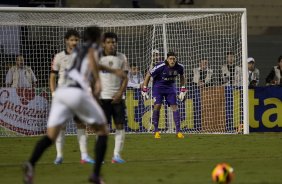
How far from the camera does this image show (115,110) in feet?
50.0

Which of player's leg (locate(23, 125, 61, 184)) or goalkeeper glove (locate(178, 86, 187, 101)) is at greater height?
goalkeeper glove (locate(178, 86, 187, 101))

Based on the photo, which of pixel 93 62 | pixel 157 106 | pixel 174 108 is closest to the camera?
pixel 93 62

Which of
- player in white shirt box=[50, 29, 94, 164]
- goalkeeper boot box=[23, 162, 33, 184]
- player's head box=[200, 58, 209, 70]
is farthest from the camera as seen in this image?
player's head box=[200, 58, 209, 70]

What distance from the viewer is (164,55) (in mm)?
24094

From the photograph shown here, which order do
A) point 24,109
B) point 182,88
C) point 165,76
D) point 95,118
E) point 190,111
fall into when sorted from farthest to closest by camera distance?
point 190,111 < point 24,109 < point 182,88 < point 165,76 < point 95,118

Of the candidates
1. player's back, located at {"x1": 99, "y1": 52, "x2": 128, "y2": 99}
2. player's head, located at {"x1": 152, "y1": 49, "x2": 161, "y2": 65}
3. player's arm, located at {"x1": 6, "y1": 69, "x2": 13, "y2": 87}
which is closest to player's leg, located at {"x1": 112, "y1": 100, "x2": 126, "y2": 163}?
player's back, located at {"x1": 99, "y1": 52, "x2": 128, "y2": 99}

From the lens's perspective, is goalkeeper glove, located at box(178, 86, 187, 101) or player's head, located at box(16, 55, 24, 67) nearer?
goalkeeper glove, located at box(178, 86, 187, 101)

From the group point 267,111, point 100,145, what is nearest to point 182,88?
point 267,111

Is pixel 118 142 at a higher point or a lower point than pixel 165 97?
lower

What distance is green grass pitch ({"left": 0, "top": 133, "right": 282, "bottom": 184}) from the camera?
40.9 feet

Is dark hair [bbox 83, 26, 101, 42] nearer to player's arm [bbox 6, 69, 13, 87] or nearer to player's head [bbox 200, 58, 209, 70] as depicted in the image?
player's arm [bbox 6, 69, 13, 87]

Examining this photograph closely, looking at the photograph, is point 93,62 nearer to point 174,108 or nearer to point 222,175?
point 222,175

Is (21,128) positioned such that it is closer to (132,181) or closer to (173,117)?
(173,117)

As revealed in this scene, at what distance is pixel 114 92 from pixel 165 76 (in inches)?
A: 256
